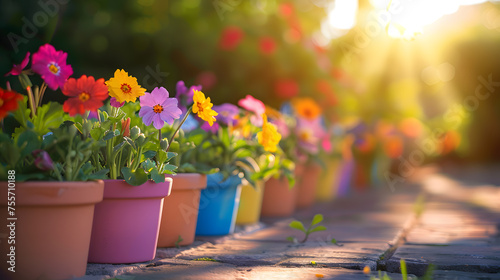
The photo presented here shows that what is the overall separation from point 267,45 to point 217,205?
3.09 m

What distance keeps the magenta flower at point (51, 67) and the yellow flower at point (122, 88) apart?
130 millimetres

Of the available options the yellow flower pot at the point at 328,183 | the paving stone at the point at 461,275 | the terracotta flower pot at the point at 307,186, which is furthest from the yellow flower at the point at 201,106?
the yellow flower pot at the point at 328,183

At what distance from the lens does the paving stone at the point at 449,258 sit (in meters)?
1.74

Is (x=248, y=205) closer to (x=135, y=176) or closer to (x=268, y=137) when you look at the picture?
(x=268, y=137)

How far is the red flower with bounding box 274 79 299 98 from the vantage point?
530 cm

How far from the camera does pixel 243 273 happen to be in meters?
1.64

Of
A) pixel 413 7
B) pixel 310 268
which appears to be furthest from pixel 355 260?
pixel 413 7

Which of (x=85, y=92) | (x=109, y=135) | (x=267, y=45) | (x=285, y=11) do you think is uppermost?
(x=285, y=11)

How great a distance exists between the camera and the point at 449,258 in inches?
74.5

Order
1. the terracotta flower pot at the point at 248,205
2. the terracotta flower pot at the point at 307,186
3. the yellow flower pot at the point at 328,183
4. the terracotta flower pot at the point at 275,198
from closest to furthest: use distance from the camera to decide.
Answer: the terracotta flower pot at the point at 248,205 → the terracotta flower pot at the point at 275,198 → the terracotta flower pot at the point at 307,186 → the yellow flower pot at the point at 328,183

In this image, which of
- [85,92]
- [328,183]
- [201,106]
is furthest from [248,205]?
[328,183]

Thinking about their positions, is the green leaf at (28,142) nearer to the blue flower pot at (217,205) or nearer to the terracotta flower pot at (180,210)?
the terracotta flower pot at (180,210)

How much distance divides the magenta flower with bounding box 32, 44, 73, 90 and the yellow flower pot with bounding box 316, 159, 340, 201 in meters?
3.10

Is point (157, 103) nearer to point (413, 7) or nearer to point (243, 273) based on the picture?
point (243, 273)
